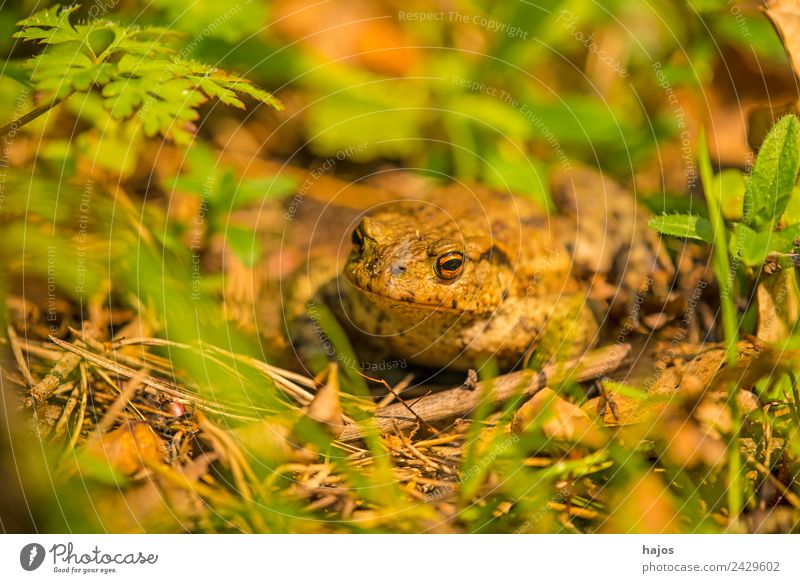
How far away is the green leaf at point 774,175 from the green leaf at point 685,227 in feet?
0.43

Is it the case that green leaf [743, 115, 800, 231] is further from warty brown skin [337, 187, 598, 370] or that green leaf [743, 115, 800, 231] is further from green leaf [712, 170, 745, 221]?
warty brown skin [337, 187, 598, 370]

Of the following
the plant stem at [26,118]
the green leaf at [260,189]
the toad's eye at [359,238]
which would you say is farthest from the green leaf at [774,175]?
the plant stem at [26,118]

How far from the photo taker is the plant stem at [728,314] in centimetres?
181

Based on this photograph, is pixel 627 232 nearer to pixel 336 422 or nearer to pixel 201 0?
pixel 336 422

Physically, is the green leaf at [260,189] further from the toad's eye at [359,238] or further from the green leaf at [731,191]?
the green leaf at [731,191]

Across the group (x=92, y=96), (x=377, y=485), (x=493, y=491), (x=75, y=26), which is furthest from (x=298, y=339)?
(x=75, y=26)

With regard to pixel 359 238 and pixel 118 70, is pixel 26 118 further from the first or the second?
pixel 359 238

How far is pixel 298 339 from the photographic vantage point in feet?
7.46

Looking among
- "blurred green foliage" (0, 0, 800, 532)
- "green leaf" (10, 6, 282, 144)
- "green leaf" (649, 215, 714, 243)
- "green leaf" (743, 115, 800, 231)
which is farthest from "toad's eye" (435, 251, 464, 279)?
"green leaf" (743, 115, 800, 231)

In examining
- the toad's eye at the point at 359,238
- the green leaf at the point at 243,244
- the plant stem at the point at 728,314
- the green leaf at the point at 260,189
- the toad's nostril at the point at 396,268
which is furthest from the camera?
the green leaf at the point at 260,189

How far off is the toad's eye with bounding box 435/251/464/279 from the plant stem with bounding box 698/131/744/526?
840 mm

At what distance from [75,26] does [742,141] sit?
233 centimetres
